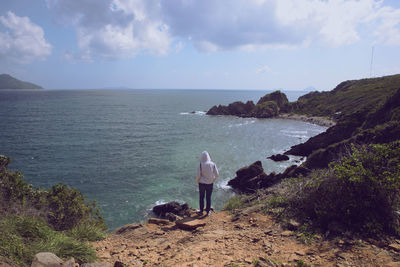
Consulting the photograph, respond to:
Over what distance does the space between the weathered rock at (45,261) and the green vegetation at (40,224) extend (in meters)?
0.31

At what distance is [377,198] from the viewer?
5.03 metres

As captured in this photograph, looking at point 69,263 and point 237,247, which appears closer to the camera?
point 69,263

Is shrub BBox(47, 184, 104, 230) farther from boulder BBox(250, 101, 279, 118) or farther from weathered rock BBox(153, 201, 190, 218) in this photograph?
boulder BBox(250, 101, 279, 118)

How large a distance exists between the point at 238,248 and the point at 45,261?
3.59m

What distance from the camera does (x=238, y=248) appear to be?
192 inches

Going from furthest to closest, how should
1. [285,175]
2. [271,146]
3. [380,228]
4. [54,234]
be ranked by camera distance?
[271,146] → [285,175] → [54,234] → [380,228]

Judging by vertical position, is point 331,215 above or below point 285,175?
above

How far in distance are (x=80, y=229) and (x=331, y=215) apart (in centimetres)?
638

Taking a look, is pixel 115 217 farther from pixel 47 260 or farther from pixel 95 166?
pixel 47 260

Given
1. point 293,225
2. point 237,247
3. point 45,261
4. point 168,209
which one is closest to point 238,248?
point 237,247

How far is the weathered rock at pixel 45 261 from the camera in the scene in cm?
386

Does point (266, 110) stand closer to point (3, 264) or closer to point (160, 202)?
point (160, 202)

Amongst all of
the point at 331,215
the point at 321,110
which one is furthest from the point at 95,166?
the point at 321,110

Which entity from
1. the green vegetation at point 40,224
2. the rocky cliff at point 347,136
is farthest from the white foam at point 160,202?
the green vegetation at point 40,224
